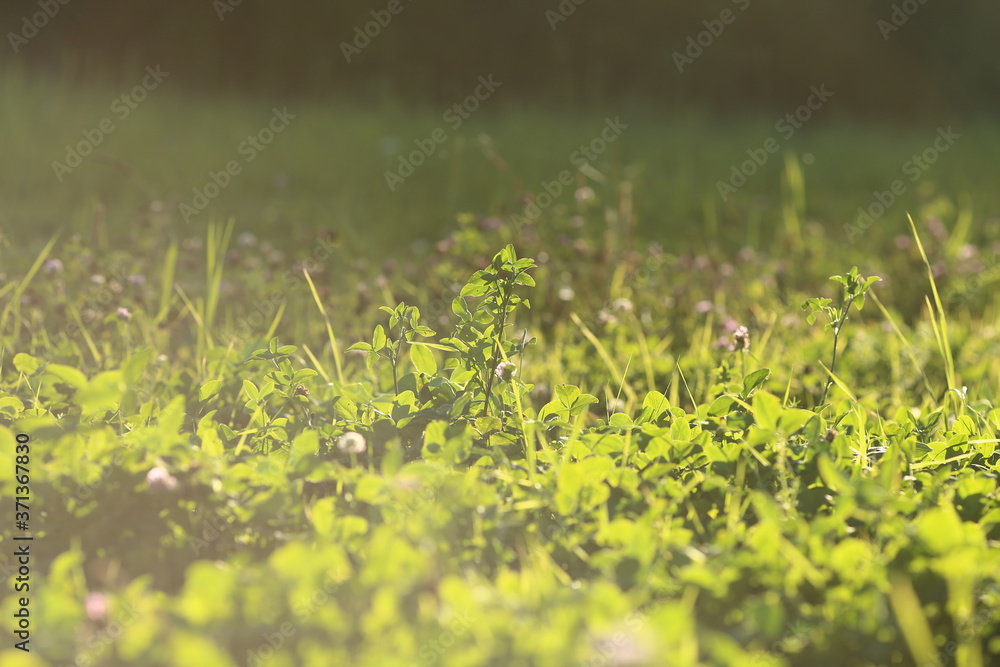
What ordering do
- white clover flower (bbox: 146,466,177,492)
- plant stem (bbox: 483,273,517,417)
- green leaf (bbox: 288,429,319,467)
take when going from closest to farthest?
white clover flower (bbox: 146,466,177,492) < green leaf (bbox: 288,429,319,467) < plant stem (bbox: 483,273,517,417)

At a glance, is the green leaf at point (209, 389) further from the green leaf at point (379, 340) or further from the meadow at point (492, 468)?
the green leaf at point (379, 340)

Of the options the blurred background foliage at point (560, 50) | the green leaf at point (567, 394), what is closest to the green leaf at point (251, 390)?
the green leaf at point (567, 394)

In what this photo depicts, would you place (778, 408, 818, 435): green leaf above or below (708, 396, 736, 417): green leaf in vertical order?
Result: above

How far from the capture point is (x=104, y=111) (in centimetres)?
650

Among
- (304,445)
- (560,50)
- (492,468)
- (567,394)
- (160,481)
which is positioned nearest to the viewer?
(160,481)

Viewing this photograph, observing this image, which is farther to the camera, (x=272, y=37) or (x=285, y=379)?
(x=272, y=37)

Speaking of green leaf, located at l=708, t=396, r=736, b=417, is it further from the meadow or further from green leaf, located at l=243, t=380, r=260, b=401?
green leaf, located at l=243, t=380, r=260, b=401

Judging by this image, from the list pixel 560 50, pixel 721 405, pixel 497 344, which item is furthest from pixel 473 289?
pixel 560 50

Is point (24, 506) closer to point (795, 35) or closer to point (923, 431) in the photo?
point (923, 431)

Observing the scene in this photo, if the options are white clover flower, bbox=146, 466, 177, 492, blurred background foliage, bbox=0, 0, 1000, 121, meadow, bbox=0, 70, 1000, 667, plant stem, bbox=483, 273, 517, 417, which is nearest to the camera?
meadow, bbox=0, 70, 1000, 667

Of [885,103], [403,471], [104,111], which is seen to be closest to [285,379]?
[403,471]

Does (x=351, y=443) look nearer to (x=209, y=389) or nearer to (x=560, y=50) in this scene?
(x=209, y=389)

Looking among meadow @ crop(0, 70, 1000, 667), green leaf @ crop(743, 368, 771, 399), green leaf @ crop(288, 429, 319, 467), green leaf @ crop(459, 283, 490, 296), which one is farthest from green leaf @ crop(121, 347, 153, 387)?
green leaf @ crop(743, 368, 771, 399)

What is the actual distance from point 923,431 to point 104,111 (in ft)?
19.9
